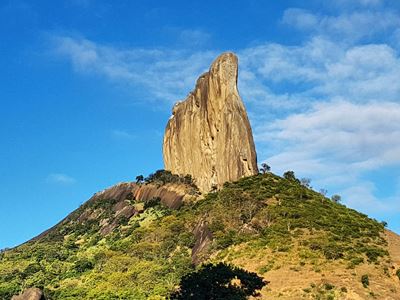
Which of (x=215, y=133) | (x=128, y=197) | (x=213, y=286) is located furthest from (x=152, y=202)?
(x=213, y=286)

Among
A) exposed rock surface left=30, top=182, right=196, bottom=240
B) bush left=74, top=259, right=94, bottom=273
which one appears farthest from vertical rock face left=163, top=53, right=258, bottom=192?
bush left=74, top=259, right=94, bottom=273

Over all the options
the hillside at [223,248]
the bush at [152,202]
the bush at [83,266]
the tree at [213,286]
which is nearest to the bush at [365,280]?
the hillside at [223,248]

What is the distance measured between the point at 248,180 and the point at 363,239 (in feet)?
94.9

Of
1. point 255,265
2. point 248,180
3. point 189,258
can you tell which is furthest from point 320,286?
point 248,180

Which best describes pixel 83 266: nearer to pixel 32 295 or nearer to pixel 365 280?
pixel 32 295

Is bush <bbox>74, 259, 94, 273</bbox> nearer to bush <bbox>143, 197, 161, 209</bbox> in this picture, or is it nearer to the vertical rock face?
bush <bbox>143, 197, 161, 209</bbox>

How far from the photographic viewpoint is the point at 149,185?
124 meters

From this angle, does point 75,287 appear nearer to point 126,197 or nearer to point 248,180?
point 248,180

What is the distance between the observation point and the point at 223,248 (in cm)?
7462

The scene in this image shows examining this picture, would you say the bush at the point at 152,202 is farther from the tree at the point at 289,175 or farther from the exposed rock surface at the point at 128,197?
the tree at the point at 289,175

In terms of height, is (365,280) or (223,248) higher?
(223,248)

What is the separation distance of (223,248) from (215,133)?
4031 centimetres

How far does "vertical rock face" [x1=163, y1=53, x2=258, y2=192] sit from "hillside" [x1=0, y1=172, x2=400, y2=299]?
4.13 meters

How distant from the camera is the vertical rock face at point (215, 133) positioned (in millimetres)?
104688
